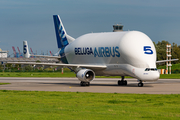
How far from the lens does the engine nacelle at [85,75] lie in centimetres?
4078

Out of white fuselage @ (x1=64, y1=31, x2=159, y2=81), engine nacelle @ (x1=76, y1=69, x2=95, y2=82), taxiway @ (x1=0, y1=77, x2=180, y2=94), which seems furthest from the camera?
engine nacelle @ (x1=76, y1=69, x2=95, y2=82)

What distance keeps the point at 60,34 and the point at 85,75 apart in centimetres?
1611

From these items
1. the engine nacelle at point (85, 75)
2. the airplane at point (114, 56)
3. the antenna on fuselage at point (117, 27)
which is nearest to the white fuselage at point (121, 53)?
the airplane at point (114, 56)

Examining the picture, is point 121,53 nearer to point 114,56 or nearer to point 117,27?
point 114,56

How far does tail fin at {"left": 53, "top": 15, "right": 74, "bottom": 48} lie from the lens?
53.2 m

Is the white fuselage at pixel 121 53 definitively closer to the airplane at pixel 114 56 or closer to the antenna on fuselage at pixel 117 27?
the airplane at pixel 114 56

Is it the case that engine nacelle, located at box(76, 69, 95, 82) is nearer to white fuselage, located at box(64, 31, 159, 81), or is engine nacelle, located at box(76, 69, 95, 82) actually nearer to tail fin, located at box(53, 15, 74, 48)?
white fuselage, located at box(64, 31, 159, 81)

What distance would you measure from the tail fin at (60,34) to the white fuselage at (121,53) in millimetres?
7159

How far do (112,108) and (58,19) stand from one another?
38922 mm

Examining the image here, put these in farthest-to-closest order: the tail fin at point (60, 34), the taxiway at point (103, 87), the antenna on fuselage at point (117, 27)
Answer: the antenna on fuselage at point (117, 27)
the tail fin at point (60, 34)
the taxiway at point (103, 87)

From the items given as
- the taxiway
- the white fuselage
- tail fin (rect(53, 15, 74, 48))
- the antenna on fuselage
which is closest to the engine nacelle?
the taxiway

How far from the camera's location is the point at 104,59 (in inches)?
1673

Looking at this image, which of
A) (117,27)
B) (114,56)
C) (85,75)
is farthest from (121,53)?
(117,27)

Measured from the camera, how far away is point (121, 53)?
131 ft
